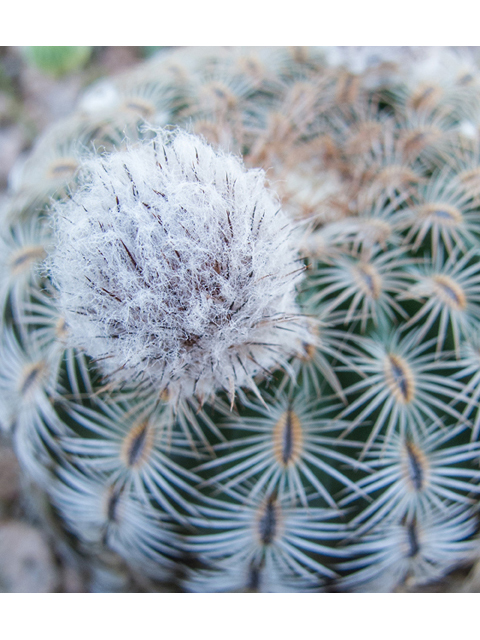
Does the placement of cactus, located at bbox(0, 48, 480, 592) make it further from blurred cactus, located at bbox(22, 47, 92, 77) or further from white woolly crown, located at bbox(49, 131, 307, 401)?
blurred cactus, located at bbox(22, 47, 92, 77)

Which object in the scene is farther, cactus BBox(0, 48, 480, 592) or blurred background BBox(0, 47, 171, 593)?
blurred background BBox(0, 47, 171, 593)

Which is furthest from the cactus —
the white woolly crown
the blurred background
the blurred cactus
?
the blurred cactus

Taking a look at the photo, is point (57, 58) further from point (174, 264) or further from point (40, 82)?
point (174, 264)

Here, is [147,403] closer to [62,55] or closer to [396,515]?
[396,515]

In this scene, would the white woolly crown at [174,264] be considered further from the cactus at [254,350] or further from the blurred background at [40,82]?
the blurred background at [40,82]

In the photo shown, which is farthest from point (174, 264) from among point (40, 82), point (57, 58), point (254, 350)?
point (40, 82)

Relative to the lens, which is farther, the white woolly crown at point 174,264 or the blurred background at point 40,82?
the blurred background at point 40,82

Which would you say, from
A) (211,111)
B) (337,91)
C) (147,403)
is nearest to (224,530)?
(147,403)

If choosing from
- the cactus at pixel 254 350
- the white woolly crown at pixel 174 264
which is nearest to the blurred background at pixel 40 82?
the cactus at pixel 254 350

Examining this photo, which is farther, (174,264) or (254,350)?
(254,350)
